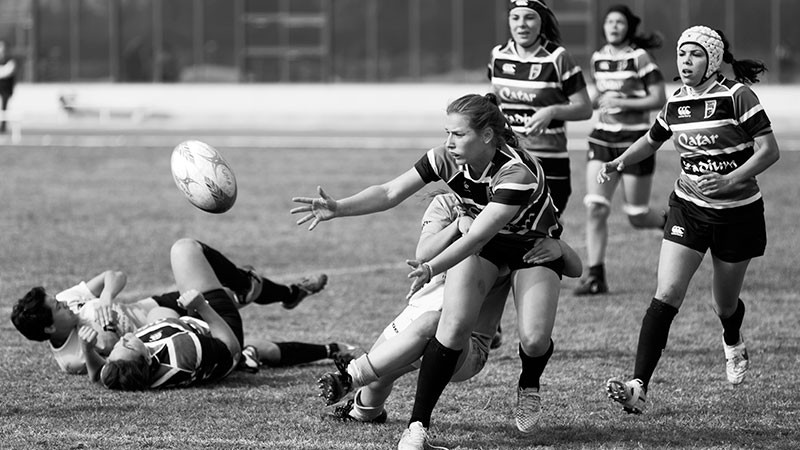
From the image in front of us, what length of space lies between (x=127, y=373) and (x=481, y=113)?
2.51m

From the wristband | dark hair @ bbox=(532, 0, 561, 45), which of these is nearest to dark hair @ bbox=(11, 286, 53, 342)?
the wristband

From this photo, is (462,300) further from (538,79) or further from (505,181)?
(538,79)

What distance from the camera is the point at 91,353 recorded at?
262 inches

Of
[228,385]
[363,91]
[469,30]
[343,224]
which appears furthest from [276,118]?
[228,385]

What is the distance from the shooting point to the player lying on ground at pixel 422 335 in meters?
5.63

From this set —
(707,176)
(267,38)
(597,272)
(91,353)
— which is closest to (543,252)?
(707,176)

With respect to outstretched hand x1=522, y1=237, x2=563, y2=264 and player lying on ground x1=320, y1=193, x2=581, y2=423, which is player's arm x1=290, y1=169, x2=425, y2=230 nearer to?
player lying on ground x1=320, y1=193, x2=581, y2=423

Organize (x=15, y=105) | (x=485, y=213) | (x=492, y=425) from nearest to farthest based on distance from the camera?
(x=485, y=213), (x=492, y=425), (x=15, y=105)

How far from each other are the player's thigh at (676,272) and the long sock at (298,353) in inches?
85.6

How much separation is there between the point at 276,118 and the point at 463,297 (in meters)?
29.0

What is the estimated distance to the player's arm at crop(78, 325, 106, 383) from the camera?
6.47 m

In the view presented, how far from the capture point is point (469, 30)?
36719mm

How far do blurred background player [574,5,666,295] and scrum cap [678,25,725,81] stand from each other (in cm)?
369

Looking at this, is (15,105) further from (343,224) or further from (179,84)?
(343,224)
